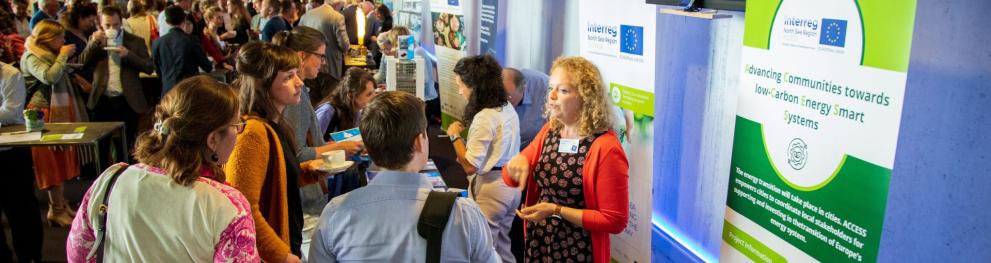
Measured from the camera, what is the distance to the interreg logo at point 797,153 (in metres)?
2.21

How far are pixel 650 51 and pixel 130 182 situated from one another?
5.94 feet

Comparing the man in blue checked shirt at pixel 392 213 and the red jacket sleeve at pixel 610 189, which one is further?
the red jacket sleeve at pixel 610 189

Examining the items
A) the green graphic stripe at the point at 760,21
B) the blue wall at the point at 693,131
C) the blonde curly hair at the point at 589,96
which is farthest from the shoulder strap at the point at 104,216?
the blue wall at the point at 693,131

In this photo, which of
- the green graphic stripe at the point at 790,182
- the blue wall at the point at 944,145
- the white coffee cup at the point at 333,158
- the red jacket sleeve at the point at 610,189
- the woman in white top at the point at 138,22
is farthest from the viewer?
the woman in white top at the point at 138,22

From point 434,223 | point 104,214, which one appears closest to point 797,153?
point 434,223

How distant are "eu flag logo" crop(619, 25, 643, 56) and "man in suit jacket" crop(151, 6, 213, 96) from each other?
14.9ft

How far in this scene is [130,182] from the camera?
1729mm

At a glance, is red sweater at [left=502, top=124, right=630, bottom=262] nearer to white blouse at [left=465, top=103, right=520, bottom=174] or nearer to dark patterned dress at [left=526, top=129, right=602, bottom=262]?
dark patterned dress at [left=526, top=129, right=602, bottom=262]

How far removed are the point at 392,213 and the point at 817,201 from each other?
51.4 inches

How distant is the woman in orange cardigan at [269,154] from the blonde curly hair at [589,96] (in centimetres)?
99

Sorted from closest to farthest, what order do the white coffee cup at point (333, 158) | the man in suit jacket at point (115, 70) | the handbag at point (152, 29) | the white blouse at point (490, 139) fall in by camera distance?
the white coffee cup at point (333, 158)
the white blouse at point (490, 139)
the man in suit jacket at point (115, 70)
the handbag at point (152, 29)

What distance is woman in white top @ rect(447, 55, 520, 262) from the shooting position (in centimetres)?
363

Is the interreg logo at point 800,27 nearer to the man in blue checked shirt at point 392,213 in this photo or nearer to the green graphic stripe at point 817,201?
the green graphic stripe at point 817,201

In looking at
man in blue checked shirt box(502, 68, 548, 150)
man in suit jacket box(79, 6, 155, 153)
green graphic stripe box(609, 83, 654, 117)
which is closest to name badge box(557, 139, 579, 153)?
green graphic stripe box(609, 83, 654, 117)
